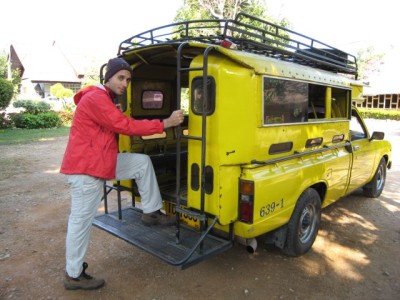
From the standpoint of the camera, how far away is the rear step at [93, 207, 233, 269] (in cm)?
290

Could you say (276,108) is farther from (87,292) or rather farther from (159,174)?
(87,292)

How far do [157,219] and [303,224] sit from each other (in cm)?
174

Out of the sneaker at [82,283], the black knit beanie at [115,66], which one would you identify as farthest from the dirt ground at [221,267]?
the black knit beanie at [115,66]

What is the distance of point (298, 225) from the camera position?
12.2ft

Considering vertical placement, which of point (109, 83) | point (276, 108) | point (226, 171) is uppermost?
point (109, 83)

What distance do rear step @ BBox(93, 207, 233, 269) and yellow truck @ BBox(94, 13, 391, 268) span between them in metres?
0.01

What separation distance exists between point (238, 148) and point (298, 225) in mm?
1319

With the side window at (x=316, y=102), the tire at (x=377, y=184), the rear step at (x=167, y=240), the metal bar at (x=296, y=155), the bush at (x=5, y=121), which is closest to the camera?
the rear step at (x=167, y=240)

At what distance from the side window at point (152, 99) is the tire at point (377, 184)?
4.08 m

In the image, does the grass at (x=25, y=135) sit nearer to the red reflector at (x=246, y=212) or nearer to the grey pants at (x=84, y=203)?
the grey pants at (x=84, y=203)

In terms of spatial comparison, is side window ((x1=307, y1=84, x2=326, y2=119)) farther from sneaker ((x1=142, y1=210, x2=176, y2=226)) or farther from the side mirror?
sneaker ((x1=142, y1=210, x2=176, y2=226))

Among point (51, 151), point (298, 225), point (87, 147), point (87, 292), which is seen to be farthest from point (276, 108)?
point (51, 151)

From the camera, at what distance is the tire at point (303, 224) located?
369 centimetres

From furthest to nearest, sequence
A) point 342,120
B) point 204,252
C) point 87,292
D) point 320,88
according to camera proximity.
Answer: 1. point 342,120
2. point 320,88
3. point 87,292
4. point 204,252
